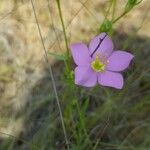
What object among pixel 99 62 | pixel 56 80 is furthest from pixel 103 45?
pixel 56 80

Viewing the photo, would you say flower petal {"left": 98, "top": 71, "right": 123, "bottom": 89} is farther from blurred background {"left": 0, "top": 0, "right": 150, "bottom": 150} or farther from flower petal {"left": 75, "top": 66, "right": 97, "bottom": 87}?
blurred background {"left": 0, "top": 0, "right": 150, "bottom": 150}

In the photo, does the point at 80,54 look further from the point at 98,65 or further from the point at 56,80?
the point at 56,80

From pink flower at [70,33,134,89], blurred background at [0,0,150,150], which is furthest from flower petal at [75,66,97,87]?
blurred background at [0,0,150,150]

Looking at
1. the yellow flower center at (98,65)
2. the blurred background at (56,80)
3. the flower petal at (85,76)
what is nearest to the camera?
the flower petal at (85,76)

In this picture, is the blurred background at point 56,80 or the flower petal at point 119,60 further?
the blurred background at point 56,80

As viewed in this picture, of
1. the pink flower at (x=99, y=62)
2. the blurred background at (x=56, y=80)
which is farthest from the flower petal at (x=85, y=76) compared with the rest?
the blurred background at (x=56, y=80)

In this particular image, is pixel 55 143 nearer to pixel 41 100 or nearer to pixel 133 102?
pixel 41 100

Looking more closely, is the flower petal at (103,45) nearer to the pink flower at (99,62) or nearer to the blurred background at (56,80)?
the pink flower at (99,62)

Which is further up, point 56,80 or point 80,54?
point 80,54
